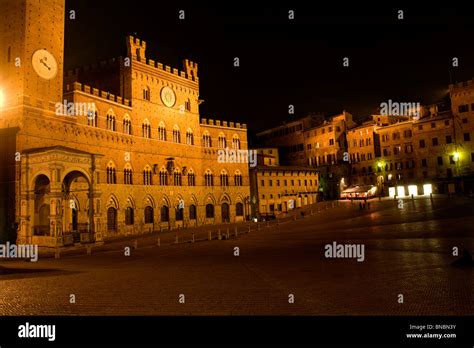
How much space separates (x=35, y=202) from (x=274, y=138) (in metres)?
60.2

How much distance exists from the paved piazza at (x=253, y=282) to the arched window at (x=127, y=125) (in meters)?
17.6

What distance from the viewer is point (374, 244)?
2320 cm

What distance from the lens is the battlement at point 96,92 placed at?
34.5 m

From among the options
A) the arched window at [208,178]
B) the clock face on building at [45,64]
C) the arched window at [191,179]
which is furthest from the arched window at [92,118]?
the arched window at [208,178]

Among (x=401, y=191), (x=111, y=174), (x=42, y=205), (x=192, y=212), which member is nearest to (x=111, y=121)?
(x=111, y=174)

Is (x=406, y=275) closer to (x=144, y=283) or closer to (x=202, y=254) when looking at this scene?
(x=144, y=283)

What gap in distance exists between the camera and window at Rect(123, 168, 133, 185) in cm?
3919

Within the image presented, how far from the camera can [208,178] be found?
50.6 m

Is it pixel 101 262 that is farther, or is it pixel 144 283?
pixel 101 262

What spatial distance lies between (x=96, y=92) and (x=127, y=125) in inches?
200

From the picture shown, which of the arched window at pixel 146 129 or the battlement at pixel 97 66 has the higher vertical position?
the battlement at pixel 97 66

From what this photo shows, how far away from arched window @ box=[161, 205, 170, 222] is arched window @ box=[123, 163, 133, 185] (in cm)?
561

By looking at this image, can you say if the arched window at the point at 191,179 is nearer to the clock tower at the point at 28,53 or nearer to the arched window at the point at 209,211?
the arched window at the point at 209,211
